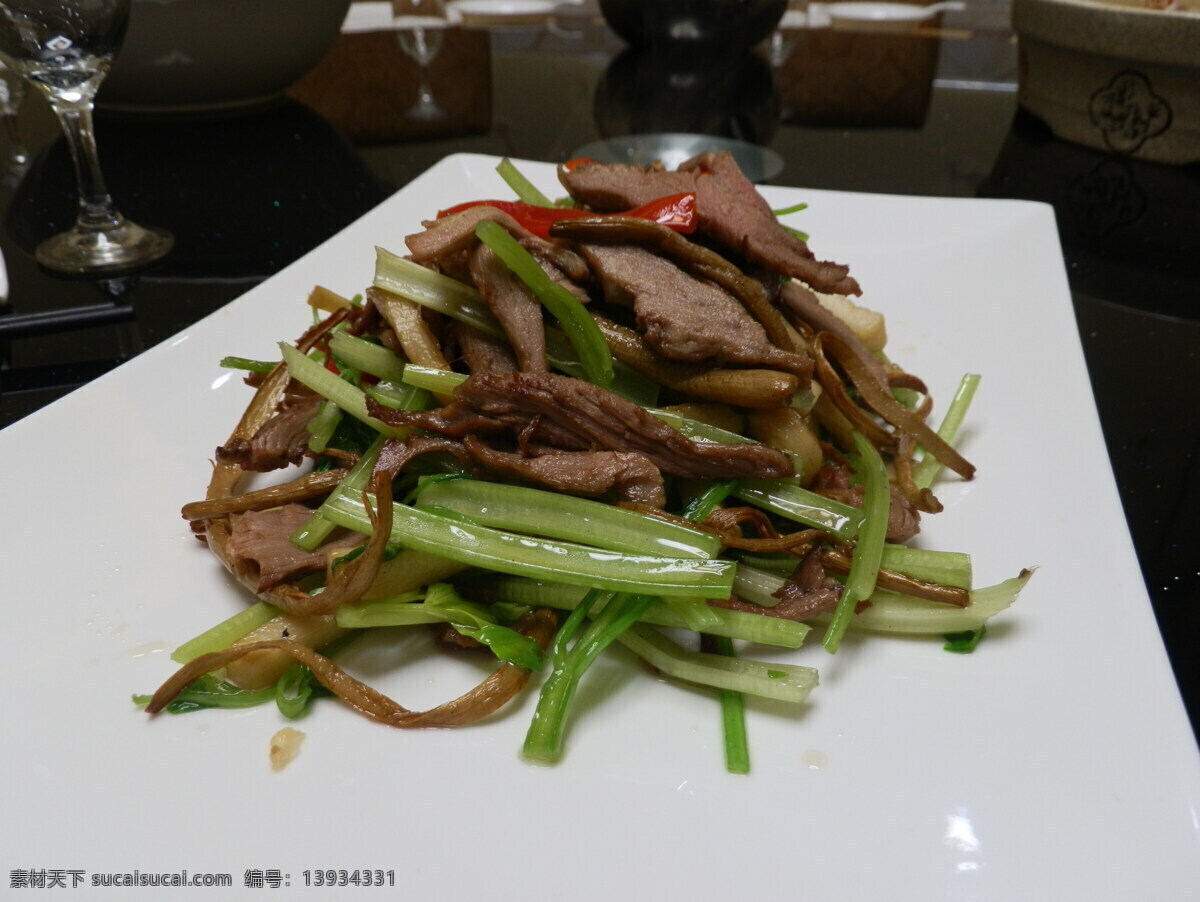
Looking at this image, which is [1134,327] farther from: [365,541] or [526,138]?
[526,138]

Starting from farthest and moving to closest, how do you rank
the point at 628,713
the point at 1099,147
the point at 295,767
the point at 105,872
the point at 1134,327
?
the point at 1099,147
the point at 1134,327
the point at 628,713
the point at 295,767
the point at 105,872

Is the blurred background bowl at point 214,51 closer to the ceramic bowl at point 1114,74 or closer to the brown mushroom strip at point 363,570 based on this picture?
the ceramic bowl at point 1114,74

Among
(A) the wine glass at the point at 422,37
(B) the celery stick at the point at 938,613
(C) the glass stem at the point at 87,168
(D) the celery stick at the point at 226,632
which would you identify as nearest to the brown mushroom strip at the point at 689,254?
(B) the celery stick at the point at 938,613

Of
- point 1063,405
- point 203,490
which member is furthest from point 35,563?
point 1063,405

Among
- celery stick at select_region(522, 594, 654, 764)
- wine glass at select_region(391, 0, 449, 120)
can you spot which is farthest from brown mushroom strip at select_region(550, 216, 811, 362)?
wine glass at select_region(391, 0, 449, 120)

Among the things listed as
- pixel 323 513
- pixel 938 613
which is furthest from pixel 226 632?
pixel 938 613

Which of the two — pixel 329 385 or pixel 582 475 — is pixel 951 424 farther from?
pixel 329 385

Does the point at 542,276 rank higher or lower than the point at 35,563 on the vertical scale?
higher
